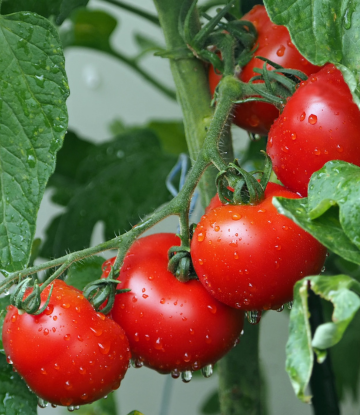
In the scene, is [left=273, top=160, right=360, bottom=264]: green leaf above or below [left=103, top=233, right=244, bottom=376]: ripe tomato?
above

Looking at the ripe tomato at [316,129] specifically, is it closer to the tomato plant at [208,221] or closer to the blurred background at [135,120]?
the tomato plant at [208,221]

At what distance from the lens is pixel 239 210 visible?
1.14 ft

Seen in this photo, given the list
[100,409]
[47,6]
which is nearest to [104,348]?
[47,6]

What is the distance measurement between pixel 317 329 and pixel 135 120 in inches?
51.0

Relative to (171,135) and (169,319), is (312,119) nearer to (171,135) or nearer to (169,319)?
(169,319)

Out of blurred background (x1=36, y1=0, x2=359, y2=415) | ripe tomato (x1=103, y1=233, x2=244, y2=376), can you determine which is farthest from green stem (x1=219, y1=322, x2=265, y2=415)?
blurred background (x1=36, y1=0, x2=359, y2=415)

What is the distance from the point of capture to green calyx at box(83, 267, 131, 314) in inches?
14.9

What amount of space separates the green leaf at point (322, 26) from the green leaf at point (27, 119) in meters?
0.18

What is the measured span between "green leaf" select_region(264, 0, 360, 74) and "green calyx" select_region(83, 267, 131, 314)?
20cm

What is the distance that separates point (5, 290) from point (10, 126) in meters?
0.13

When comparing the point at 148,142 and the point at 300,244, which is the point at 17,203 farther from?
the point at 148,142

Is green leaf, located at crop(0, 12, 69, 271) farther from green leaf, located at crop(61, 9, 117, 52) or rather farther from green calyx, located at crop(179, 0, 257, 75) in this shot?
green leaf, located at crop(61, 9, 117, 52)

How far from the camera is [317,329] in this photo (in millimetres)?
256

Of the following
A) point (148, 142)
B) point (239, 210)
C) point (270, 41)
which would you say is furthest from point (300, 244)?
point (148, 142)
